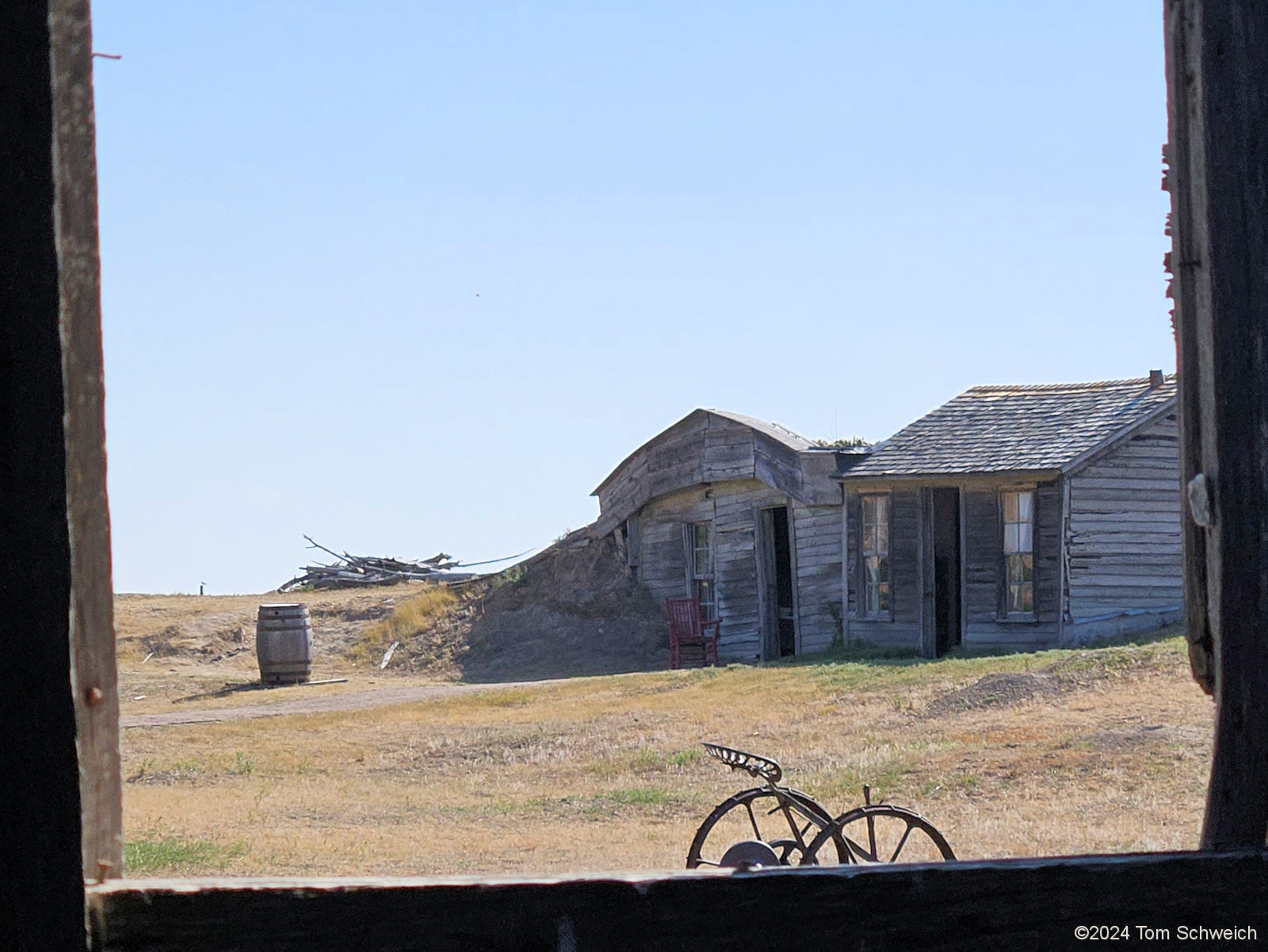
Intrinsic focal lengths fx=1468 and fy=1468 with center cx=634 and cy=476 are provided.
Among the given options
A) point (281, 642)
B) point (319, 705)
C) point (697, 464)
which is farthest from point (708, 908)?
point (697, 464)

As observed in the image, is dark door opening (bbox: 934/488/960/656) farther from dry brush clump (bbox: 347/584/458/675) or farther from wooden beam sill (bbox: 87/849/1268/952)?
wooden beam sill (bbox: 87/849/1268/952)

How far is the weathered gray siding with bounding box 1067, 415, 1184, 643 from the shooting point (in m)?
19.3

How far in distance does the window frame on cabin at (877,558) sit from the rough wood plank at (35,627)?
772 inches

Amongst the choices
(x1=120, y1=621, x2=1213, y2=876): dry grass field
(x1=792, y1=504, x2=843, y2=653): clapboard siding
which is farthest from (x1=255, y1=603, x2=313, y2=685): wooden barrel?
(x1=792, y1=504, x2=843, y2=653): clapboard siding

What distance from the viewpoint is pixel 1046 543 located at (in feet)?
63.7

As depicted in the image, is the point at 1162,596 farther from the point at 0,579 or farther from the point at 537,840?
the point at 0,579

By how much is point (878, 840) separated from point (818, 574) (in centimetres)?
1342

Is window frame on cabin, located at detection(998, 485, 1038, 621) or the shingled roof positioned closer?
the shingled roof

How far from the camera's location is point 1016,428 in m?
20.8

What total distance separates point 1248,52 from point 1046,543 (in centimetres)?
1837

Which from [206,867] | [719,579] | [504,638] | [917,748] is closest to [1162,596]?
[719,579]

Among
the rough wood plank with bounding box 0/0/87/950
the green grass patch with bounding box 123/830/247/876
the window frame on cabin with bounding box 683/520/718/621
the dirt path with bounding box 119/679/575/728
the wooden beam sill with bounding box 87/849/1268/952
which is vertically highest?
the rough wood plank with bounding box 0/0/87/950

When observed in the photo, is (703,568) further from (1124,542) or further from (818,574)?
(1124,542)

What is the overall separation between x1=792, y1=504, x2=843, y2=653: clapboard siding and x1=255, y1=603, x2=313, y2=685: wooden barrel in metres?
7.46
